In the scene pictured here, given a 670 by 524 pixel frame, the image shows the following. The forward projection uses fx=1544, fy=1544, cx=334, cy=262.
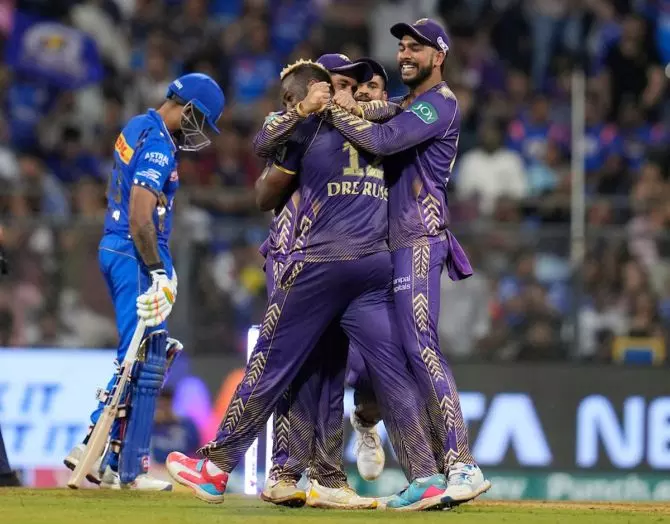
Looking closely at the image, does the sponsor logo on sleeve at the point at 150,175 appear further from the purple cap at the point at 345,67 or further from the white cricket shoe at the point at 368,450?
the white cricket shoe at the point at 368,450

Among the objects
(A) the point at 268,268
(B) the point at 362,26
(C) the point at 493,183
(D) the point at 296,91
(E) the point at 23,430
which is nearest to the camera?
(D) the point at 296,91

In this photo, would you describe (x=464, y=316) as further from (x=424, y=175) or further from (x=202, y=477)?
(x=202, y=477)

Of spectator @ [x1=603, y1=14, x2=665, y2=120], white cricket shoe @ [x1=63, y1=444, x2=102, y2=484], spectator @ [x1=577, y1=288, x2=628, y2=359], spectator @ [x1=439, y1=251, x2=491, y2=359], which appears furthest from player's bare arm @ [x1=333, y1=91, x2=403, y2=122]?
spectator @ [x1=603, y1=14, x2=665, y2=120]

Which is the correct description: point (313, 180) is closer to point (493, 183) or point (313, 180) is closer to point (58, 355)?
point (58, 355)

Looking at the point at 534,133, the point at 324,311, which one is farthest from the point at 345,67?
the point at 534,133

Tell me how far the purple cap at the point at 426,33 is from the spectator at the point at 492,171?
706 centimetres

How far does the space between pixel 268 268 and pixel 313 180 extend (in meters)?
0.81

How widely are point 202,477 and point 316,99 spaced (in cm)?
213

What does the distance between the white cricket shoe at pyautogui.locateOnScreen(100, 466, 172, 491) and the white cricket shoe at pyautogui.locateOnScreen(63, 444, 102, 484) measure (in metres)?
0.05

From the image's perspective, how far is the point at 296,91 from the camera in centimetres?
838

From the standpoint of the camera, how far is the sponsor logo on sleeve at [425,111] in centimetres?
859

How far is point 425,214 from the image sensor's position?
8711mm

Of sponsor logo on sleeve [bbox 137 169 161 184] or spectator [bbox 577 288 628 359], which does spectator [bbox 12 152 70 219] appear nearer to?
spectator [bbox 577 288 628 359]

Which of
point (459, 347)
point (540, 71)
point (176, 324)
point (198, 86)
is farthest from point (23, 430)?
point (540, 71)
